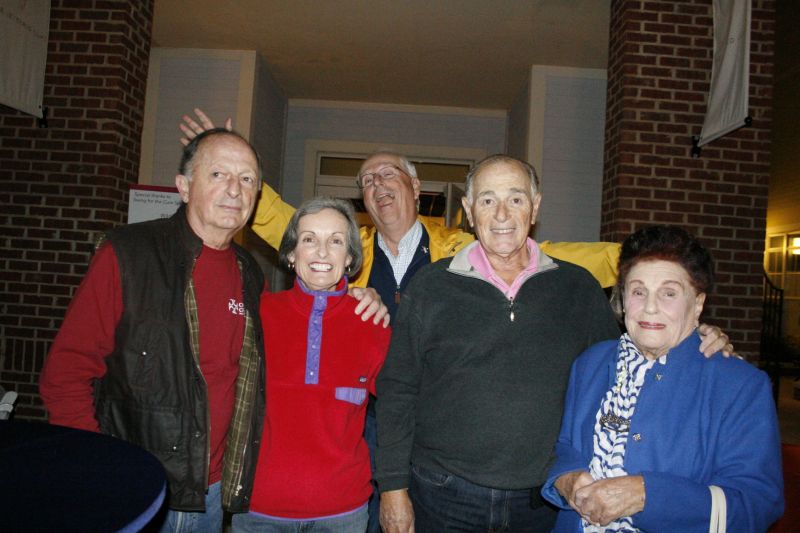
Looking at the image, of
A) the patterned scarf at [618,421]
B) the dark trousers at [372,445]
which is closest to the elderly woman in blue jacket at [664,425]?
the patterned scarf at [618,421]

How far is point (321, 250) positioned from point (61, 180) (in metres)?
3.53

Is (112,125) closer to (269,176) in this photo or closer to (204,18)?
(204,18)

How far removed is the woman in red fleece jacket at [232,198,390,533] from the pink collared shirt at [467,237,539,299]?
1.46ft

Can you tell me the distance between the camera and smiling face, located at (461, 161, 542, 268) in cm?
191

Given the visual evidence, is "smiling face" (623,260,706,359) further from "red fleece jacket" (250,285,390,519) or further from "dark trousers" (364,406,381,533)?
"dark trousers" (364,406,381,533)

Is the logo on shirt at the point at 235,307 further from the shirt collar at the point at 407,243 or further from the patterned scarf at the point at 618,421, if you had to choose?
the patterned scarf at the point at 618,421

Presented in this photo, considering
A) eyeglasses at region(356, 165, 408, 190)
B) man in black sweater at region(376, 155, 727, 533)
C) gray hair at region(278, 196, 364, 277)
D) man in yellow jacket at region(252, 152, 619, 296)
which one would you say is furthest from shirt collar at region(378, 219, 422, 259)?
man in black sweater at region(376, 155, 727, 533)

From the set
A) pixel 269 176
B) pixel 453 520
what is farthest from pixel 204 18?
pixel 453 520

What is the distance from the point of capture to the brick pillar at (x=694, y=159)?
4242 mm

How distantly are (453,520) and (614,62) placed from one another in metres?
4.20

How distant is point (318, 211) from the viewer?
2.05 m

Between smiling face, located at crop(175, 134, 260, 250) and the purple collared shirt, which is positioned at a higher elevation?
smiling face, located at crop(175, 134, 260, 250)

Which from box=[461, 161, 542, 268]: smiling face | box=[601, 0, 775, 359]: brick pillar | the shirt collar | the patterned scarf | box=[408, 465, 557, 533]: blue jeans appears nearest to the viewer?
the patterned scarf

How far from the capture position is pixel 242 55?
274 inches
